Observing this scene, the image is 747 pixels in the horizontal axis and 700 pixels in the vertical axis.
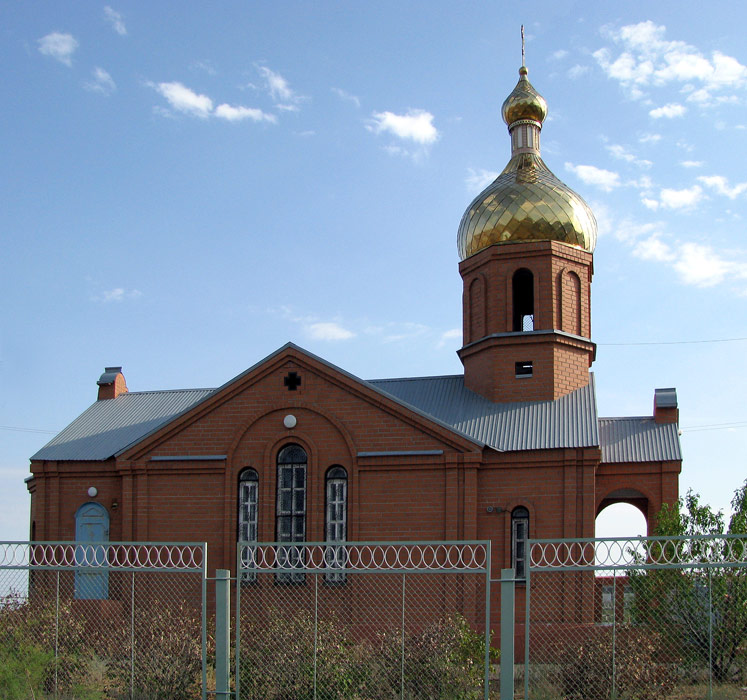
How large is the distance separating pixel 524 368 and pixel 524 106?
616 centimetres

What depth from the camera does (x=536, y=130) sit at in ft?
73.5

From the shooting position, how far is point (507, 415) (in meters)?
19.4

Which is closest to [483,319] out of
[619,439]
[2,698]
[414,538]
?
[619,439]

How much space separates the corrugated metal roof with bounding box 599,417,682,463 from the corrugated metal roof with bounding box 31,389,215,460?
25.2 ft

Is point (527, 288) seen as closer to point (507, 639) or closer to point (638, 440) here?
point (638, 440)

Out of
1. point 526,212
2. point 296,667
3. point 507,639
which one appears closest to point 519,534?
point 526,212

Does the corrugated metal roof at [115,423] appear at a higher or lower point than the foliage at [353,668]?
higher

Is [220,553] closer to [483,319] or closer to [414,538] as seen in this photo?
[414,538]

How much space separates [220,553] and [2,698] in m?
7.31

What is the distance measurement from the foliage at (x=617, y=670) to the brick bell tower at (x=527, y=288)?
825cm

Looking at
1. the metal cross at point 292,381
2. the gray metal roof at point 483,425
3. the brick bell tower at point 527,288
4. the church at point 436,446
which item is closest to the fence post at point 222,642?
the church at point 436,446

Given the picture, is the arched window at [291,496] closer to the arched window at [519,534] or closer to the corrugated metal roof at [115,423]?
the corrugated metal roof at [115,423]

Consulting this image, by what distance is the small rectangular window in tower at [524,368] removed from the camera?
20111 mm

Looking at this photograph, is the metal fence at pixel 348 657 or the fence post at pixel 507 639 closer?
the fence post at pixel 507 639
